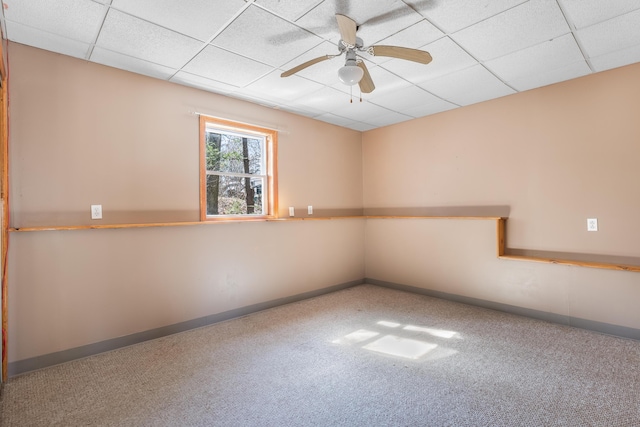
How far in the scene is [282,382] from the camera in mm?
2268

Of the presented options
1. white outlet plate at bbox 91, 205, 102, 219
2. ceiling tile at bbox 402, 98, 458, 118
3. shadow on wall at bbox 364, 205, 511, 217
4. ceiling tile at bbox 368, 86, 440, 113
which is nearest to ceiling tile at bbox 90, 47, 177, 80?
white outlet plate at bbox 91, 205, 102, 219

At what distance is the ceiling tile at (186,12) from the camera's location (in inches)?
81.4

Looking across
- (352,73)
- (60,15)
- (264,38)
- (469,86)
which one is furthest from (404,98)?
(60,15)

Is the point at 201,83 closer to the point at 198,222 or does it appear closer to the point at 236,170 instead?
the point at 236,170

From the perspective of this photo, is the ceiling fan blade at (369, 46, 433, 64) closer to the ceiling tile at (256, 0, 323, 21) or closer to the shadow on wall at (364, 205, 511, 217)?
the ceiling tile at (256, 0, 323, 21)

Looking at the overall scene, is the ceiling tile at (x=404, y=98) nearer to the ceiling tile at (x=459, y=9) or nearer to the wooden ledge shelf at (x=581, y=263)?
the ceiling tile at (x=459, y=9)

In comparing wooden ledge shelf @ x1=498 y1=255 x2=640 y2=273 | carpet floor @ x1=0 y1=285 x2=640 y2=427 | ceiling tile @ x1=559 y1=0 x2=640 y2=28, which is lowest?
carpet floor @ x1=0 y1=285 x2=640 y2=427

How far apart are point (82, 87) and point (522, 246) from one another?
4.88 m

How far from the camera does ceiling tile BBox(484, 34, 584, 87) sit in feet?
8.64

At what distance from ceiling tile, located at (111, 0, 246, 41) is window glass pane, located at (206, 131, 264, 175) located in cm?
149

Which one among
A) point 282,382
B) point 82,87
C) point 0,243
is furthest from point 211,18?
point 282,382

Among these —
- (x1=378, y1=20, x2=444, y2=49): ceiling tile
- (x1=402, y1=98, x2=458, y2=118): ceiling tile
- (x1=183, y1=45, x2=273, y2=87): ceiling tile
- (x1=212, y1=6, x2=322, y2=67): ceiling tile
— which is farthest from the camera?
(x1=402, y1=98, x2=458, y2=118): ceiling tile

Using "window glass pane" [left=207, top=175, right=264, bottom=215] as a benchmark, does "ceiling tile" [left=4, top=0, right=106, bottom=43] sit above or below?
above

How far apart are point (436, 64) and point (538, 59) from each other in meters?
0.92
